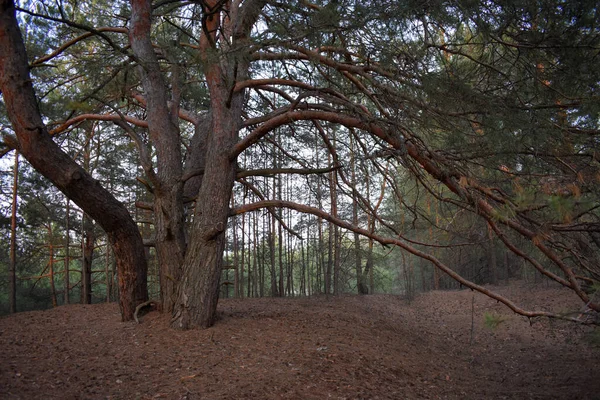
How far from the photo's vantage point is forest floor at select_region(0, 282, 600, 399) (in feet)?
11.6

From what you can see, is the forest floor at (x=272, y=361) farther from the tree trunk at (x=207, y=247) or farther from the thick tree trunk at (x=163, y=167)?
the thick tree trunk at (x=163, y=167)

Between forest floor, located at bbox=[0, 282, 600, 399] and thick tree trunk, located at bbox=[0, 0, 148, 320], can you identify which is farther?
thick tree trunk, located at bbox=[0, 0, 148, 320]

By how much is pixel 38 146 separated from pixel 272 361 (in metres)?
3.45

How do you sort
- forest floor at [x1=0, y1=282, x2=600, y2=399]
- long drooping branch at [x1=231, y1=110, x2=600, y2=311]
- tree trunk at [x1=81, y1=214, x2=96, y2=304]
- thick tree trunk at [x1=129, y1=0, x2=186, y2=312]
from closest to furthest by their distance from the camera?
forest floor at [x1=0, y1=282, x2=600, y2=399], long drooping branch at [x1=231, y1=110, x2=600, y2=311], thick tree trunk at [x1=129, y1=0, x2=186, y2=312], tree trunk at [x1=81, y1=214, x2=96, y2=304]

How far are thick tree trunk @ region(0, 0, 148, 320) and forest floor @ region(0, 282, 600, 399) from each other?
1465 millimetres

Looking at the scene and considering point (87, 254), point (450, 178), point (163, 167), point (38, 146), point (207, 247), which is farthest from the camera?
point (87, 254)

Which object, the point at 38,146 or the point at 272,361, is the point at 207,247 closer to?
the point at 272,361

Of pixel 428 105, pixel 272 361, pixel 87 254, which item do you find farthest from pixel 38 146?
pixel 87 254

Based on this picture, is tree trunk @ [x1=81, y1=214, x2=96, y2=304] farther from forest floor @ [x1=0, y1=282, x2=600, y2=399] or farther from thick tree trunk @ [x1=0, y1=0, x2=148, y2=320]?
thick tree trunk @ [x1=0, y1=0, x2=148, y2=320]

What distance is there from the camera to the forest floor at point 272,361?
353 cm

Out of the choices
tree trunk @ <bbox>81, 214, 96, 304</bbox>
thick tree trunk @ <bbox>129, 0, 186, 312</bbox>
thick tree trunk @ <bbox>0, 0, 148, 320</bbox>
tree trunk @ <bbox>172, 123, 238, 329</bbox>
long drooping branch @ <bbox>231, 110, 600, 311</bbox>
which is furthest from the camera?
tree trunk @ <bbox>81, 214, 96, 304</bbox>

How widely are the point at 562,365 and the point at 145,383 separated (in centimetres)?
537

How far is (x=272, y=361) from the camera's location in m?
4.25

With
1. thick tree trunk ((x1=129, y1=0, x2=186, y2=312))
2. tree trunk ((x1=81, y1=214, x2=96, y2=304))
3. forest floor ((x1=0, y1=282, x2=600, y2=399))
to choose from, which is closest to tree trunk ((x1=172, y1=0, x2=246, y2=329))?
forest floor ((x1=0, y1=282, x2=600, y2=399))
